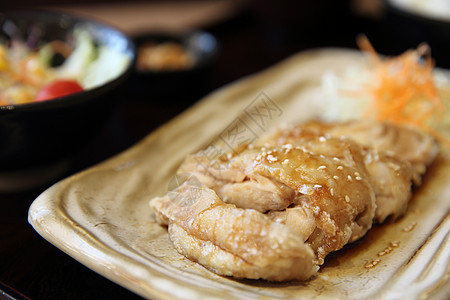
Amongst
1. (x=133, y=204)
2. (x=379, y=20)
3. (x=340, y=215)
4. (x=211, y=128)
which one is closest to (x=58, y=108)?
(x=133, y=204)

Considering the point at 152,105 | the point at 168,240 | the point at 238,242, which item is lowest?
the point at 152,105

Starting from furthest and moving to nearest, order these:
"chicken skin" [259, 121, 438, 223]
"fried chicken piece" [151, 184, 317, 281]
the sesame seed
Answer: "chicken skin" [259, 121, 438, 223], the sesame seed, "fried chicken piece" [151, 184, 317, 281]

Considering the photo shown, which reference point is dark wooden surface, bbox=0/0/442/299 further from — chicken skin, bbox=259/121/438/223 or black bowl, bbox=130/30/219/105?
chicken skin, bbox=259/121/438/223

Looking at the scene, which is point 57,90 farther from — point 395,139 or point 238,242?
point 395,139

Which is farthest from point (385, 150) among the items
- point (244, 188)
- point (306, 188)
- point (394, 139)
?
point (244, 188)

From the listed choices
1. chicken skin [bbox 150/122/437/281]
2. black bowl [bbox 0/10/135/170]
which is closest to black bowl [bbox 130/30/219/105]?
black bowl [bbox 0/10/135/170]

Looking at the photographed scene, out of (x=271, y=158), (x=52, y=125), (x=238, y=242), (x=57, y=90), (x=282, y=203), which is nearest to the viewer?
(x=238, y=242)

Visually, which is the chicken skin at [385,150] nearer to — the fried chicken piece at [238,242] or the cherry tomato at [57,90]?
the fried chicken piece at [238,242]
